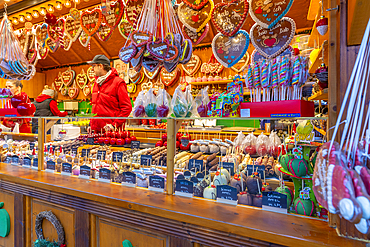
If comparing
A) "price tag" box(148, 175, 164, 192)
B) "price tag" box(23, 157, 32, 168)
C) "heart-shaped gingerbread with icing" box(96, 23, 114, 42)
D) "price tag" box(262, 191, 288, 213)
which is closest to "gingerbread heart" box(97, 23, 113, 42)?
"heart-shaped gingerbread with icing" box(96, 23, 114, 42)

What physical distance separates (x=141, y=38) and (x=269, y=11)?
0.92m

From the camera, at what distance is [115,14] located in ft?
8.26

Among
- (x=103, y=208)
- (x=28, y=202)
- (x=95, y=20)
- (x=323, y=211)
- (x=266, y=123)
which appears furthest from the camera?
(x=266, y=123)

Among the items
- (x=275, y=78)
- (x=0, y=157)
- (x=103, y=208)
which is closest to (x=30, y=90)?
(x=0, y=157)

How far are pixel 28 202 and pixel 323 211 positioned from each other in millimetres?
1939

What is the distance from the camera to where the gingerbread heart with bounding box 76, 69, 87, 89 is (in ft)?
26.0

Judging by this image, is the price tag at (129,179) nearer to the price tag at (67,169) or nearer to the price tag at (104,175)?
the price tag at (104,175)

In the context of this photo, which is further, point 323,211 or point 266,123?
point 266,123

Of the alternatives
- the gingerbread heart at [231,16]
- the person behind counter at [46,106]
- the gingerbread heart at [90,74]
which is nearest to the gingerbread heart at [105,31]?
the person behind counter at [46,106]

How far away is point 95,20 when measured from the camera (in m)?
2.71

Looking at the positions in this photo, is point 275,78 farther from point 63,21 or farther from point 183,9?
point 63,21

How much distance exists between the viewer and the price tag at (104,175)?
5.39 ft

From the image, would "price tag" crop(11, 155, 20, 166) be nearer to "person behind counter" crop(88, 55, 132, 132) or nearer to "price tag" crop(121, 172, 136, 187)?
"person behind counter" crop(88, 55, 132, 132)

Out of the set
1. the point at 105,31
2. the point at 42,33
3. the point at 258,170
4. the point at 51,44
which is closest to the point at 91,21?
the point at 105,31
